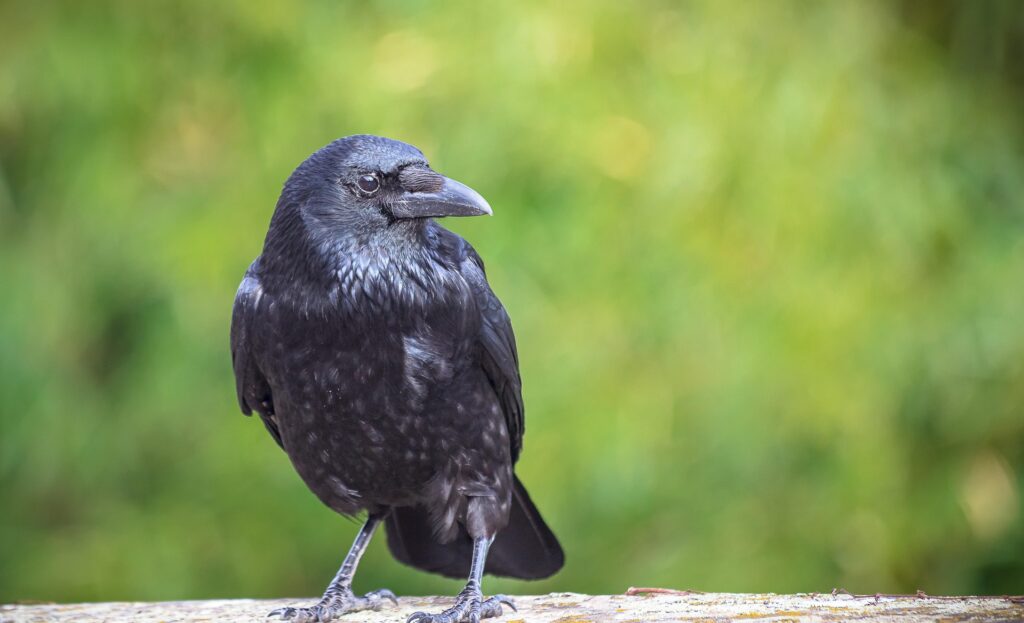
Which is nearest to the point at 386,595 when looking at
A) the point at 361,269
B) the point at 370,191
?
the point at 361,269

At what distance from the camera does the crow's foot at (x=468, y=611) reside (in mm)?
3188

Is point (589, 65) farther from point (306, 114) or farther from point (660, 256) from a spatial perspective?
point (306, 114)

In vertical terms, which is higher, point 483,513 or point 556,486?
point 483,513

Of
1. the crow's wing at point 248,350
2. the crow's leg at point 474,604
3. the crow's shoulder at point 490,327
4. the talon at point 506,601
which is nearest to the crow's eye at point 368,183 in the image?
the crow's shoulder at point 490,327

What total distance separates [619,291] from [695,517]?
37.1 inches

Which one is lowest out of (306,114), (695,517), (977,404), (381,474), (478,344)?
(695,517)

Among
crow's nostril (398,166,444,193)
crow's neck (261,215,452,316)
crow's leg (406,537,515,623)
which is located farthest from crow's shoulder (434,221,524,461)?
crow's leg (406,537,515,623)

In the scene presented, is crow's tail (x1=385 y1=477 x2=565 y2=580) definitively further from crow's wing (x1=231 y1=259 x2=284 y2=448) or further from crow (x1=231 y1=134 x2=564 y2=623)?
crow's wing (x1=231 y1=259 x2=284 y2=448)

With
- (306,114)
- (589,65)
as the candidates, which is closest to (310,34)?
(306,114)

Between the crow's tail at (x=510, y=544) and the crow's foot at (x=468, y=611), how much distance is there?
431 millimetres

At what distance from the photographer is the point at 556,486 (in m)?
4.99

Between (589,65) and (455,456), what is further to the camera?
(589,65)

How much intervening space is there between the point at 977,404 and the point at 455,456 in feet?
8.91

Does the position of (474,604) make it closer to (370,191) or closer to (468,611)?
(468,611)
